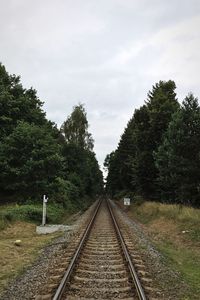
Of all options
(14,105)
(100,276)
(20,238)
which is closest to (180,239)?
(20,238)

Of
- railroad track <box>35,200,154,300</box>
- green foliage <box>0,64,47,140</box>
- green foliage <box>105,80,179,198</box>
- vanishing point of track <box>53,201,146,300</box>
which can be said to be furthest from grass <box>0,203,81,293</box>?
green foliage <box>105,80,179,198</box>

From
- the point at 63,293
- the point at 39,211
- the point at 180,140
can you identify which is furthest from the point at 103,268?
the point at 180,140

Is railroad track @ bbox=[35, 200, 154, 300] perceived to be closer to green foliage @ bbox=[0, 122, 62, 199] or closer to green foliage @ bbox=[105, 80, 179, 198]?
green foliage @ bbox=[0, 122, 62, 199]

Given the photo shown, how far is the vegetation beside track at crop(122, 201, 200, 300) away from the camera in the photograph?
1067cm

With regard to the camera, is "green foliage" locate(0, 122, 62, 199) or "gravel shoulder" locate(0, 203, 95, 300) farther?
"green foliage" locate(0, 122, 62, 199)

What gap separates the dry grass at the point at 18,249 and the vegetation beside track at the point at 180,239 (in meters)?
4.17

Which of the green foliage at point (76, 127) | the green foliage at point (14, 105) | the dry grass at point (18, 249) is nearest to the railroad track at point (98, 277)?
the dry grass at point (18, 249)

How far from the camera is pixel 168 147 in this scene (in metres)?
30.6

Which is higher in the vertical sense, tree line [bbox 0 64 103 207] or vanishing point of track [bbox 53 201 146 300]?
tree line [bbox 0 64 103 207]

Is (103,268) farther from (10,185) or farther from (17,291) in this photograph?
(10,185)

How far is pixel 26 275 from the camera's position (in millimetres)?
10234

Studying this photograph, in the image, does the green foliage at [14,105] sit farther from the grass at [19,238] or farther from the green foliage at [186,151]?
the green foliage at [186,151]

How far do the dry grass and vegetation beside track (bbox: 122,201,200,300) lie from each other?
4169 millimetres

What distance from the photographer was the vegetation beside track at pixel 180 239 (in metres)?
10.7
